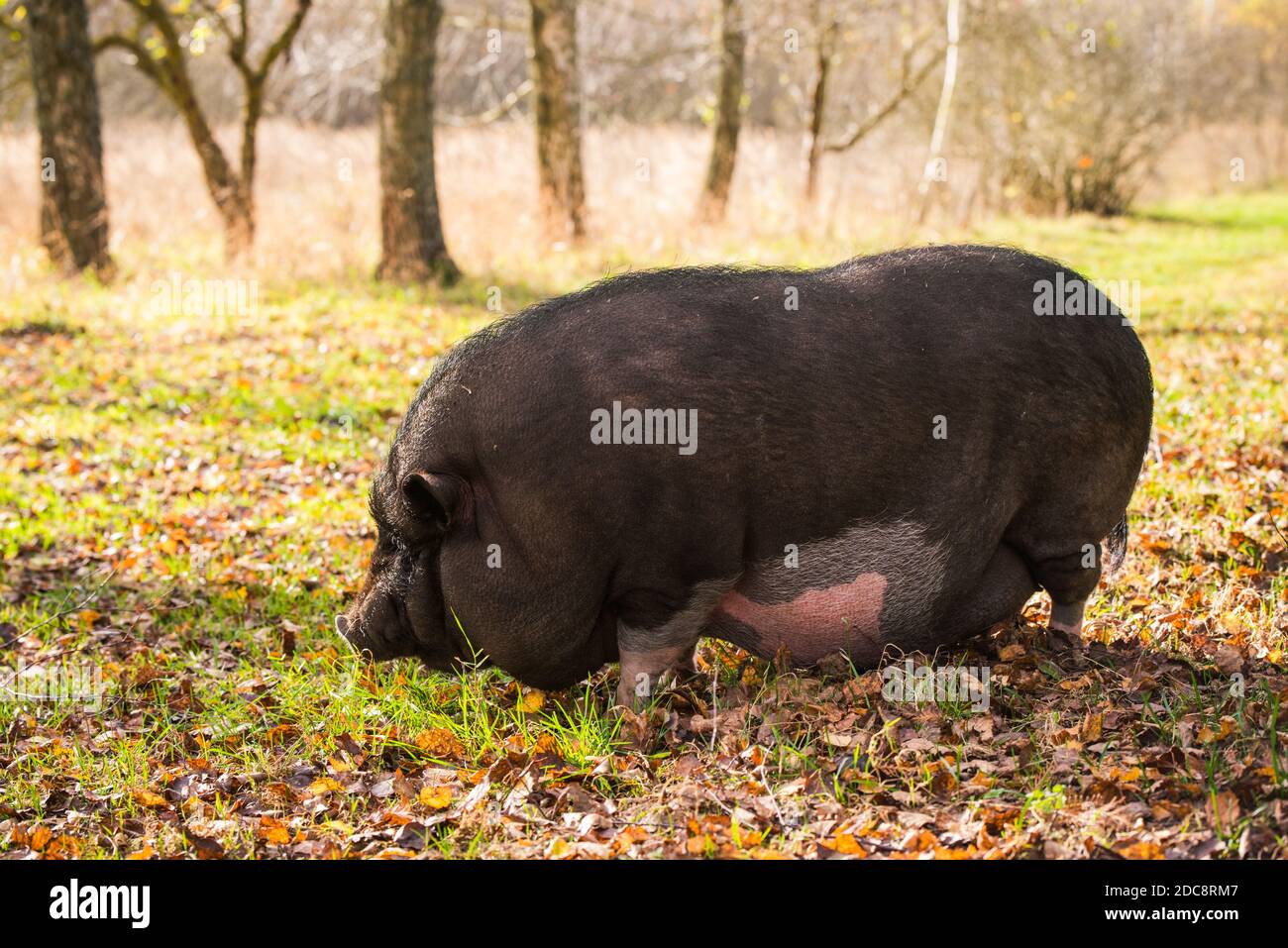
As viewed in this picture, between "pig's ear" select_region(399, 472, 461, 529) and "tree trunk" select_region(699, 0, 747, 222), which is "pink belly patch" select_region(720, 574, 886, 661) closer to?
"pig's ear" select_region(399, 472, 461, 529)

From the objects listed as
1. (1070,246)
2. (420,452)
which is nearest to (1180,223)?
(1070,246)

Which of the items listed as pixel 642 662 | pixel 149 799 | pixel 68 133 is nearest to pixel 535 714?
pixel 642 662

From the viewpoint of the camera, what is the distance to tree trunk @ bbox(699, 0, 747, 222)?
1714 cm

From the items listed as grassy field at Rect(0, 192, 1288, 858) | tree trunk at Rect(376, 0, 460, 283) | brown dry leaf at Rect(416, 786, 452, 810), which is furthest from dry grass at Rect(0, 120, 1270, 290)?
brown dry leaf at Rect(416, 786, 452, 810)

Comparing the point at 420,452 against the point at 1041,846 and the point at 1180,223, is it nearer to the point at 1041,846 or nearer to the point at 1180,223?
the point at 1041,846

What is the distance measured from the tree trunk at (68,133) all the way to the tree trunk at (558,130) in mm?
4852

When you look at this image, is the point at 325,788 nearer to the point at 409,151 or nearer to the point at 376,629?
the point at 376,629

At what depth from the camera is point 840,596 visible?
4.09m

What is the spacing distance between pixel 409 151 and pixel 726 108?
6.14 metres

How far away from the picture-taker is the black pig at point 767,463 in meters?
3.84

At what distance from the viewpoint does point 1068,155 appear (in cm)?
2258

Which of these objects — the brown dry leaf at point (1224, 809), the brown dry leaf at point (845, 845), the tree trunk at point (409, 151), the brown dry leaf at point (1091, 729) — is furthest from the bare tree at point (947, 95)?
the brown dry leaf at point (845, 845)

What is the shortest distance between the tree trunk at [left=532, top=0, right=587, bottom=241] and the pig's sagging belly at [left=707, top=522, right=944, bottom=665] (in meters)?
11.3

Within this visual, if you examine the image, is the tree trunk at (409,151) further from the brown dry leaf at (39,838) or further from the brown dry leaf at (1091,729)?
the brown dry leaf at (1091,729)
